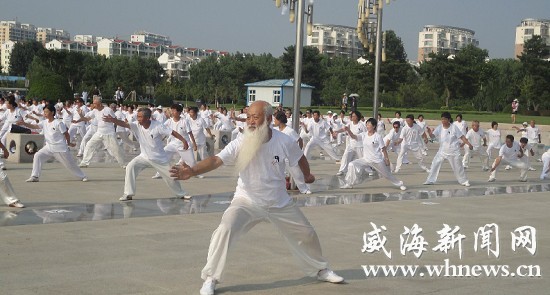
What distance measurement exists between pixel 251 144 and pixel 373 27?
17550 millimetres

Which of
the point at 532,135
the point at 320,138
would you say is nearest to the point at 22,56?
the point at 532,135

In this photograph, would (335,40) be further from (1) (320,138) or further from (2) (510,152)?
(2) (510,152)

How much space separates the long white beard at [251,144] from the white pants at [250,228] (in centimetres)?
37

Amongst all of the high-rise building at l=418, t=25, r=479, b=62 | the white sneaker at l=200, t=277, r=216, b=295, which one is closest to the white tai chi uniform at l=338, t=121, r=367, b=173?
the white sneaker at l=200, t=277, r=216, b=295

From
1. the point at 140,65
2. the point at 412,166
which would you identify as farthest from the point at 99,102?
the point at 140,65

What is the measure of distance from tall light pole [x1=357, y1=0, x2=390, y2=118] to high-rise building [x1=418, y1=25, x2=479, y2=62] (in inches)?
6644

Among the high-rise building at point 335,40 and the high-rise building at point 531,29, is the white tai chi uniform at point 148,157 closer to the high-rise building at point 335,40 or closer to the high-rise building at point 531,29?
the high-rise building at point 335,40

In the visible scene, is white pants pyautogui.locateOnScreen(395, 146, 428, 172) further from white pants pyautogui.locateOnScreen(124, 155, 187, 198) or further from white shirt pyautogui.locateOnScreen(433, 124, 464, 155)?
white pants pyautogui.locateOnScreen(124, 155, 187, 198)

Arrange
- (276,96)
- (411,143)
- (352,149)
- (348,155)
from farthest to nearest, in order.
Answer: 1. (276,96)
2. (411,143)
3. (348,155)
4. (352,149)

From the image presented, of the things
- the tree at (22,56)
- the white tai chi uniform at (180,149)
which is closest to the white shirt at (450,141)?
the white tai chi uniform at (180,149)

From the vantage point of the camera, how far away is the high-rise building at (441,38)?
7475 inches

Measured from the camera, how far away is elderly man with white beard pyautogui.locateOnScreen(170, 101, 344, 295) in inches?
261

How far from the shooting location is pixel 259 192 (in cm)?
687

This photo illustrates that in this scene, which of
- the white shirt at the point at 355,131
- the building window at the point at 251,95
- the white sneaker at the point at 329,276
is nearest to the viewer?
the white sneaker at the point at 329,276
